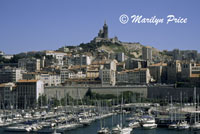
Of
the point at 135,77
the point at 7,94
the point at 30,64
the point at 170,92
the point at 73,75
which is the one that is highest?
the point at 30,64

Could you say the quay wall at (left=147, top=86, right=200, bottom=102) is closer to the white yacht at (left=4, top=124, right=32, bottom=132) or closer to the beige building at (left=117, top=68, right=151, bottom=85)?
the beige building at (left=117, top=68, right=151, bottom=85)

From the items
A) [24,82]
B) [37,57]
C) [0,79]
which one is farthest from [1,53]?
[24,82]

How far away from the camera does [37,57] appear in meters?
95.9

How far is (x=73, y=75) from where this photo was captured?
7794 cm

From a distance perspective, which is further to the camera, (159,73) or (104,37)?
(104,37)

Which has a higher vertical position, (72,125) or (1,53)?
(1,53)

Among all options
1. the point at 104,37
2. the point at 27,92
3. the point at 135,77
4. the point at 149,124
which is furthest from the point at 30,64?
the point at 149,124

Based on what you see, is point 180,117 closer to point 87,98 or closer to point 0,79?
point 87,98

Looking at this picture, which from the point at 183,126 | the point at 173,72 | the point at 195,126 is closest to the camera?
the point at 195,126

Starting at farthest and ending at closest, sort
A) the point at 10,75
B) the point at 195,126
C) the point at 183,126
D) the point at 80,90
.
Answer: the point at 10,75 < the point at 80,90 < the point at 183,126 < the point at 195,126

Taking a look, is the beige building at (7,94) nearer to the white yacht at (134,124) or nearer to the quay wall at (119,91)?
the quay wall at (119,91)

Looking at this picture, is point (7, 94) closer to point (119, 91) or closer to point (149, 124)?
point (119, 91)

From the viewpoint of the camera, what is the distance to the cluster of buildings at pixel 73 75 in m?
62.7

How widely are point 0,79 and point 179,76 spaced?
1119 inches
